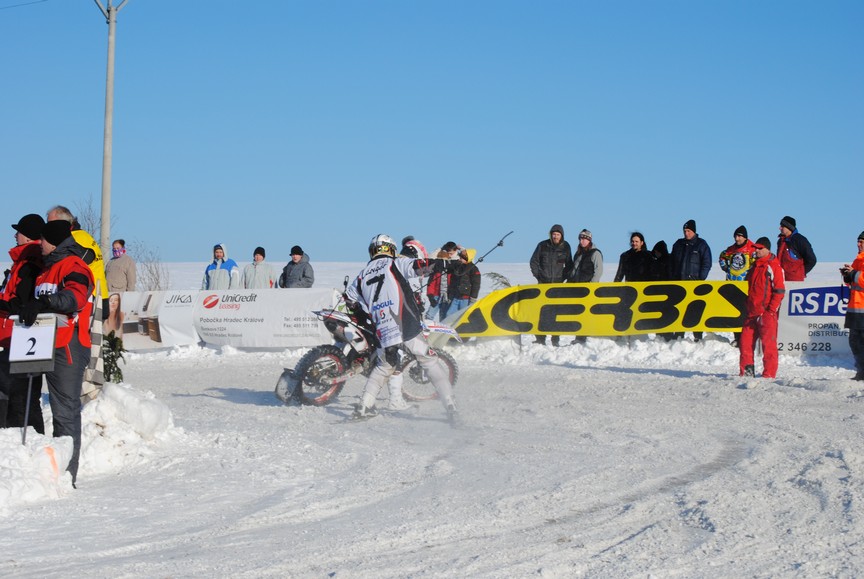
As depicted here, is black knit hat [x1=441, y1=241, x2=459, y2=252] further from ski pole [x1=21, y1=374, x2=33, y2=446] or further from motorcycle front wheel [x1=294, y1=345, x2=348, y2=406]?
ski pole [x1=21, y1=374, x2=33, y2=446]

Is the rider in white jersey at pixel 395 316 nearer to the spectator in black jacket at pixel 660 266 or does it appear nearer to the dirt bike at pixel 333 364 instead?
the dirt bike at pixel 333 364

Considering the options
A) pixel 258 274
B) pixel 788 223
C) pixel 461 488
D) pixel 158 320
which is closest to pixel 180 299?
pixel 158 320

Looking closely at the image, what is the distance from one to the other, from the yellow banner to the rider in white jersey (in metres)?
7.00

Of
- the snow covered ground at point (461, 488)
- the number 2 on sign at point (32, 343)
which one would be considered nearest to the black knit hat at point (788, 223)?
the snow covered ground at point (461, 488)

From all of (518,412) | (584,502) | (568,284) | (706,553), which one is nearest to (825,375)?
(568,284)

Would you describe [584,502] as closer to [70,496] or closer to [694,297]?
[70,496]

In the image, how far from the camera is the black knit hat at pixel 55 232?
698 cm

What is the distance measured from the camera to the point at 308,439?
916cm

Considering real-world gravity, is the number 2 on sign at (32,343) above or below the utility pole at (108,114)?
below

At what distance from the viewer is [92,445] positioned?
25.2 feet

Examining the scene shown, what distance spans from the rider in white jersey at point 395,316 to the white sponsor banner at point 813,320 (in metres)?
7.85

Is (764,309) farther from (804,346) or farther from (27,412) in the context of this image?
(27,412)

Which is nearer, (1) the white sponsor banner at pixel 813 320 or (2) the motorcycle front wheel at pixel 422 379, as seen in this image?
(2) the motorcycle front wheel at pixel 422 379

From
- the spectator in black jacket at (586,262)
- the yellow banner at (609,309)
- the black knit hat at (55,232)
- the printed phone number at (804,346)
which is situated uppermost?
the spectator in black jacket at (586,262)
